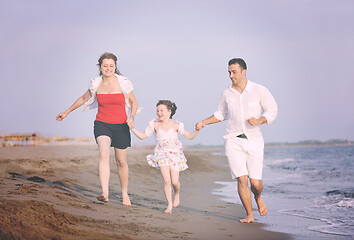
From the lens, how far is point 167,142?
6453 millimetres

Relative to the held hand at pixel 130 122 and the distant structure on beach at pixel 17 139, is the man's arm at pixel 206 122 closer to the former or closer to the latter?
the held hand at pixel 130 122

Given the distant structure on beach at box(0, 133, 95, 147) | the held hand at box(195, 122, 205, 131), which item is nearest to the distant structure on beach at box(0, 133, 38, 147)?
the distant structure on beach at box(0, 133, 95, 147)

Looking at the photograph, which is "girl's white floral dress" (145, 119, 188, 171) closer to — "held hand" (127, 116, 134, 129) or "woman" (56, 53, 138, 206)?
"held hand" (127, 116, 134, 129)

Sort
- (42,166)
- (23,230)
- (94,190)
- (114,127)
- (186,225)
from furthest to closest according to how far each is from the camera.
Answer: (42,166) → (94,190) → (114,127) → (186,225) → (23,230)

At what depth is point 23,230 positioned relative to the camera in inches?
151

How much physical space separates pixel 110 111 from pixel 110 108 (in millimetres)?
45

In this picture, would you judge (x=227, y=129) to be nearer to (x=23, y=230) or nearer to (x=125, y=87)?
(x=125, y=87)

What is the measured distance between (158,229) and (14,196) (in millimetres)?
1945

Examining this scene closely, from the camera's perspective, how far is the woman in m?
6.34

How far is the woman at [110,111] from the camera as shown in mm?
6344

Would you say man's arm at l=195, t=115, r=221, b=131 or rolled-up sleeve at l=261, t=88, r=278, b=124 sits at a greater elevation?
rolled-up sleeve at l=261, t=88, r=278, b=124

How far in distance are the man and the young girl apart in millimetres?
805

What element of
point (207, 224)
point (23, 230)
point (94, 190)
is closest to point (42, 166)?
point (94, 190)

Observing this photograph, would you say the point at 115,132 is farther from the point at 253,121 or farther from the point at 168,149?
the point at 253,121
